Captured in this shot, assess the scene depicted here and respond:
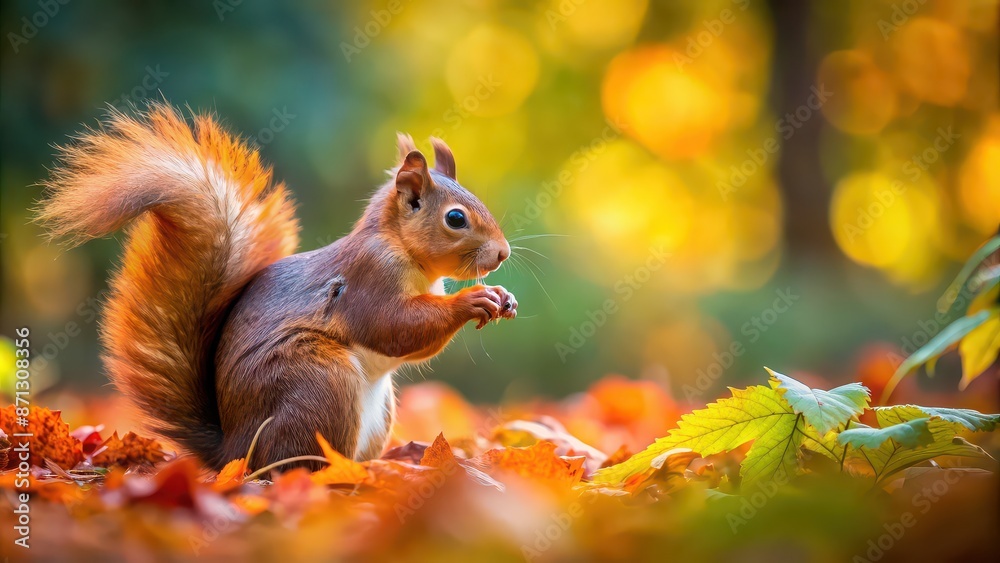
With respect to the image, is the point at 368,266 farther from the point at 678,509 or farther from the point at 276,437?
the point at 678,509

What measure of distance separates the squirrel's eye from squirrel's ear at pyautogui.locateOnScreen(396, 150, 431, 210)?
8 cm

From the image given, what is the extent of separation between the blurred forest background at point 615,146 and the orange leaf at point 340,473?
2.35 m

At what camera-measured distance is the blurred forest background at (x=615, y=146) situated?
4.40 metres

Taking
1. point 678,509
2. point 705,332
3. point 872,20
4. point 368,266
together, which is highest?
point 872,20

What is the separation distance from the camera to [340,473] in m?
1.38

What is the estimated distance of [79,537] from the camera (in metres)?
0.88

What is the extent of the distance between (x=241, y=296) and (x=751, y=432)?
→ 1.18 m

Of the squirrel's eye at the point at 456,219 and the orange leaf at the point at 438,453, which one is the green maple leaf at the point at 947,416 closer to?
the orange leaf at the point at 438,453

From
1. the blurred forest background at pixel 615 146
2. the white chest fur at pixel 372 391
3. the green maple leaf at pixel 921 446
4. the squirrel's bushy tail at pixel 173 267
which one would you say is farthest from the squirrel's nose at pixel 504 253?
the blurred forest background at pixel 615 146

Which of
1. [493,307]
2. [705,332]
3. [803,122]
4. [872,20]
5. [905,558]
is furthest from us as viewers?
[872,20]

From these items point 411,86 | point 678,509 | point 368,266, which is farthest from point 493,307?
point 411,86

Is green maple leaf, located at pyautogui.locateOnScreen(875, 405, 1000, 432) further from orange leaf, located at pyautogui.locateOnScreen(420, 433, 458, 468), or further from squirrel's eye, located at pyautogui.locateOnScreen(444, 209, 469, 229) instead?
squirrel's eye, located at pyautogui.locateOnScreen(444, 209, 469, 229)

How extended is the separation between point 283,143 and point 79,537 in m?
4.08

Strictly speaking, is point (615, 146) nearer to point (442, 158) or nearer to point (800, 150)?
point (800, 150)
